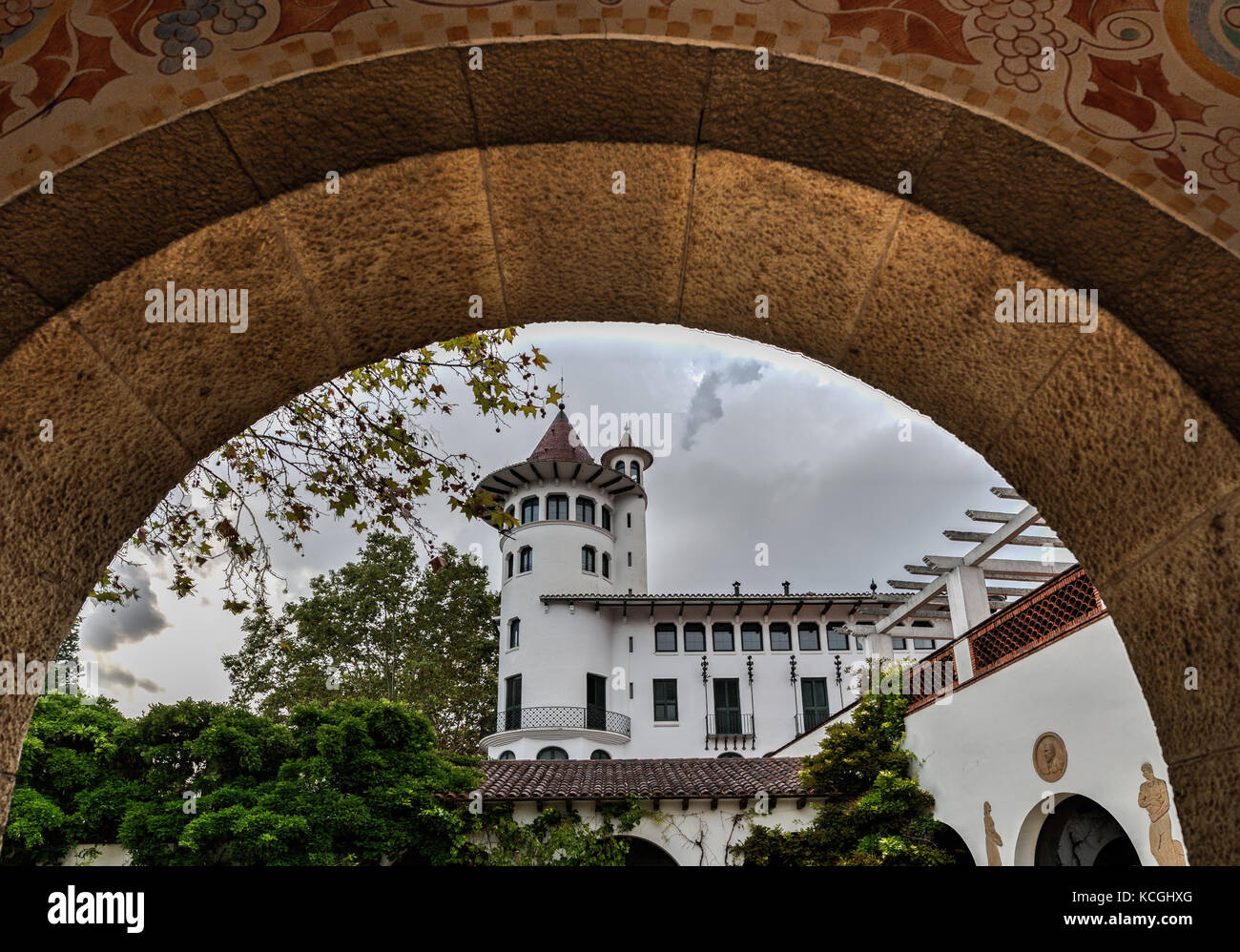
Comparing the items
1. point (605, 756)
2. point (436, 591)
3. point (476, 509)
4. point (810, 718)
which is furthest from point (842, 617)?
point (476, 509)

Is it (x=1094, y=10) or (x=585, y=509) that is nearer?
(x=1094, y=10)

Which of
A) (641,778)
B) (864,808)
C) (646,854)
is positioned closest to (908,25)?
(864,808)

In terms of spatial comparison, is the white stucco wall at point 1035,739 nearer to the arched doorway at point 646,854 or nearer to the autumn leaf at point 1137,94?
the arched doorway at point 646,854

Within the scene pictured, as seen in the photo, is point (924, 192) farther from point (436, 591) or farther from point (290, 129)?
point (436, 591)

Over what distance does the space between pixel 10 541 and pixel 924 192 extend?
6.50 feet

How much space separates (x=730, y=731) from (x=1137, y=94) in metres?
25.6

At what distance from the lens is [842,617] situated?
88.7 ft

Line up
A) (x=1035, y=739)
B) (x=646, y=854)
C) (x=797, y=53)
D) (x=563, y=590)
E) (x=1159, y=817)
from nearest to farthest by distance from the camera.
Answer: (x=797, y=53) < (x=1159, y=817) < (x=1035, y=739) < (x=646, y=854) < (x=563, y=590)

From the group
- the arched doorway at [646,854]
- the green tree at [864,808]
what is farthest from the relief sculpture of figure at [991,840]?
the arched doorway at [646,854]

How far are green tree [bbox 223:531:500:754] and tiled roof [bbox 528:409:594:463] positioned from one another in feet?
15.2

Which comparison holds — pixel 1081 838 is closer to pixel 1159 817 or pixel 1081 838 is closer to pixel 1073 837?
pixel 1073 837

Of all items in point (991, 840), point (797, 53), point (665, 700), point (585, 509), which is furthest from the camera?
point (585, 509)

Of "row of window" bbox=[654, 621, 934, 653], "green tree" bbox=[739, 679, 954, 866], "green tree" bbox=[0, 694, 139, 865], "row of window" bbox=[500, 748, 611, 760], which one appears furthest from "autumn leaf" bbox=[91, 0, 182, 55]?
"row of window" bbox=[654, 621, 934, 653]

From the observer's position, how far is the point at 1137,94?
A: 1.69 m
